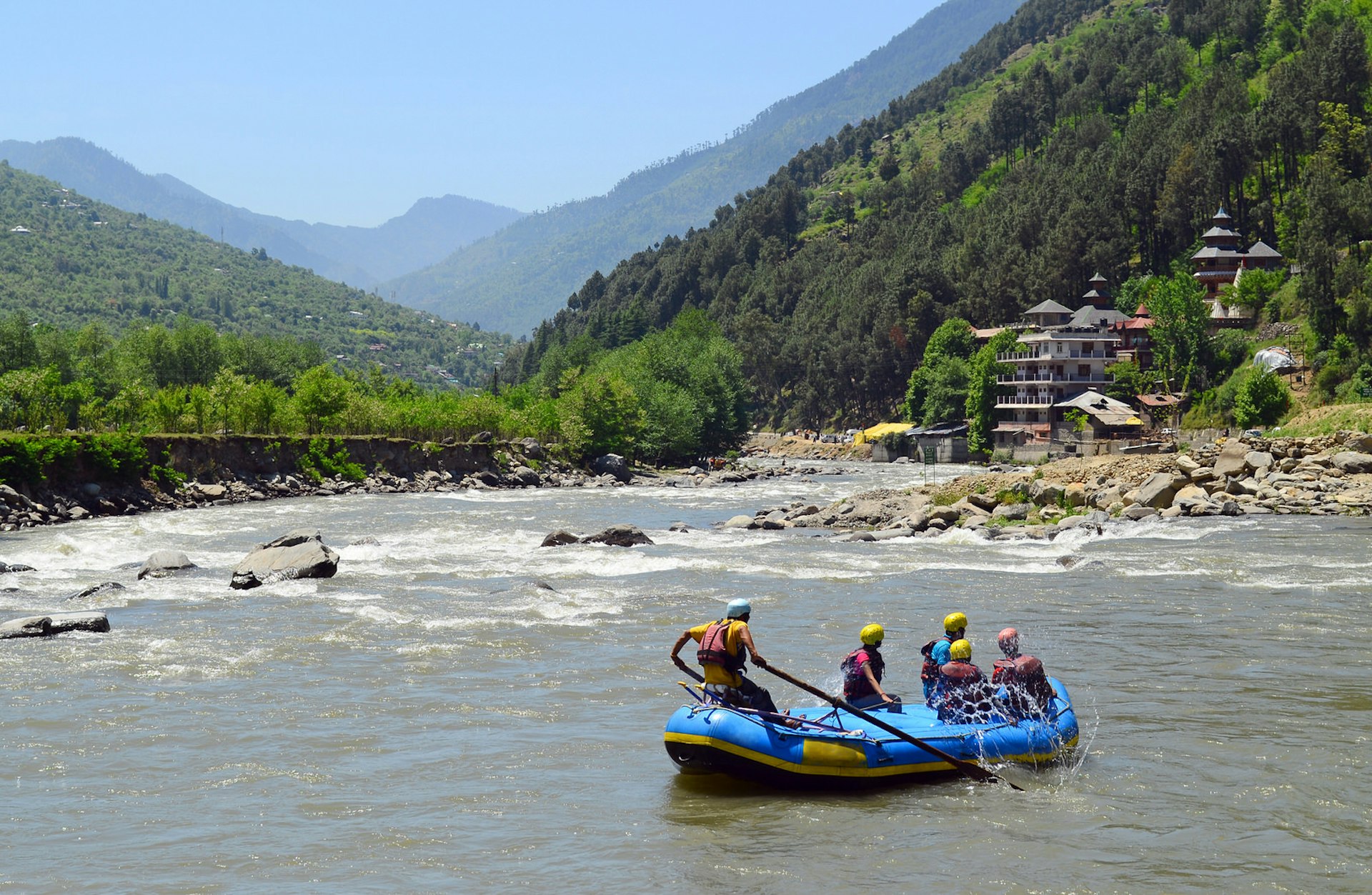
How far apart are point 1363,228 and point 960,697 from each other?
285ft

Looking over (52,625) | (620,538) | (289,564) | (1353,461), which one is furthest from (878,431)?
(52,625)

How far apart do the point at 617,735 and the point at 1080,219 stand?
11231 cm

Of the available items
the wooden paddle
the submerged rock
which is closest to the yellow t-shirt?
the wooden paddle

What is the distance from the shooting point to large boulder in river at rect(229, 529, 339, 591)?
1180 inches

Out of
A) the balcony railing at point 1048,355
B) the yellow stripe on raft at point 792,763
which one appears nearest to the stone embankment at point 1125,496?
the yellow stripe on raft at point 792,763

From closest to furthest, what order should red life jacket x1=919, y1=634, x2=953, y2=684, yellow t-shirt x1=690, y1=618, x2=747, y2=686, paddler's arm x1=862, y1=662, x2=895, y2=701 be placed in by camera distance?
1. yellow t-shirt x1=690, y1=618, x2=747, y2=686
2. paddler's arm x1=862, y1=662, x2=895, y2=701
3. red life jacket x1=919, y1=634, x2=953, y2=684

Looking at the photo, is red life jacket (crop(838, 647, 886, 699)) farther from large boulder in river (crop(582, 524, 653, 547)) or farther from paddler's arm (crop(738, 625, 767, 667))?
large boulder in river (crop(582, 524, 653, 547))

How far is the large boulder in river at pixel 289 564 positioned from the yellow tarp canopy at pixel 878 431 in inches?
3328

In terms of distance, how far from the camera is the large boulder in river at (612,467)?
285ft

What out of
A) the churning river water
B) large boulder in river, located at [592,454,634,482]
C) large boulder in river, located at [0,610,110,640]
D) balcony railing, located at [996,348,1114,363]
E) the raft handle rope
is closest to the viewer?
the churning river water

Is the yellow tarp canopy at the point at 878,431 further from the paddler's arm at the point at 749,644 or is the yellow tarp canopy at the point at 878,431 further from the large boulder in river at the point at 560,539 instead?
the paddler's arm at the point at 749,644

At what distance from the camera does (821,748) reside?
14234mm

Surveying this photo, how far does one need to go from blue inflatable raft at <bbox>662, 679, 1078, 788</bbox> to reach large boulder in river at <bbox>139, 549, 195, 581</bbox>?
20.9 metres

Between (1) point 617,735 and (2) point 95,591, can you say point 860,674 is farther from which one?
(2) point 95,591
